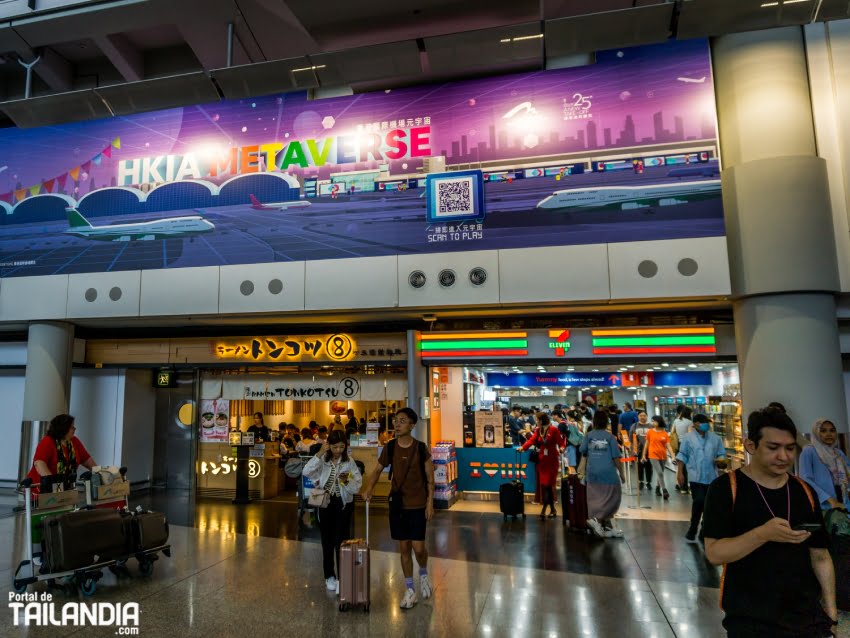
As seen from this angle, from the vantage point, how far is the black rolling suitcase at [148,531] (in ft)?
19.7

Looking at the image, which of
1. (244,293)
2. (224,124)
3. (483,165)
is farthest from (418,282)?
(224,124)

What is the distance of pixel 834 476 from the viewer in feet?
18.3

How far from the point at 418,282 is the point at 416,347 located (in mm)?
1469

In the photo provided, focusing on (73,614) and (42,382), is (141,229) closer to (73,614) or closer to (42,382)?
(42,382)

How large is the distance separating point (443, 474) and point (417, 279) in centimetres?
→ 349

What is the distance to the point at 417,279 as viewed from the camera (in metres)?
9.02

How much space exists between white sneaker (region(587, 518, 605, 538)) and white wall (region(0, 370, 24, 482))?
1201cm

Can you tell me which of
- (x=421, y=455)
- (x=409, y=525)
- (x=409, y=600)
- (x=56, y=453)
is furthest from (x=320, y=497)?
(x=56, y=453)

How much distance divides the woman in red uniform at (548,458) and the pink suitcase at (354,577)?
464cm

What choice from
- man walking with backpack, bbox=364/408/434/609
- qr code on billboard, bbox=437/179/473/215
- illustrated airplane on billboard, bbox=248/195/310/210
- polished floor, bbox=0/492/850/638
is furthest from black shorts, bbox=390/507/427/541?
illustrated airplane on billboard, bbox=248/195/310/210

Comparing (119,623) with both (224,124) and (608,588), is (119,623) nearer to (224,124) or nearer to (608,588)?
(608,588)

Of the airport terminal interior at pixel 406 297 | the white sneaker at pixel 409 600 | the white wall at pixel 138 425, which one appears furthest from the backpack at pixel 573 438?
the white wall at pixel 138 425

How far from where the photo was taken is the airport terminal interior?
557 centimetres

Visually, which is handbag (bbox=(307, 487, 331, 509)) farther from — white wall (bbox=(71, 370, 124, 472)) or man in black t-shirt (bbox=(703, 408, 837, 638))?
white wall (bbox=(71, 370, 124, 472))
